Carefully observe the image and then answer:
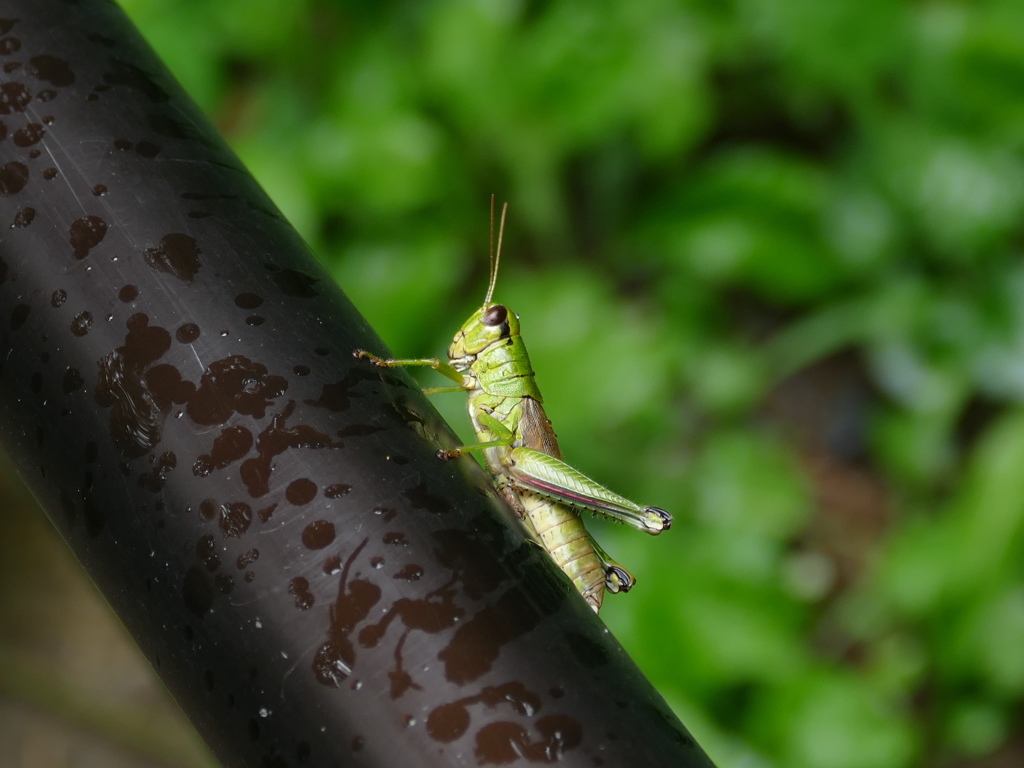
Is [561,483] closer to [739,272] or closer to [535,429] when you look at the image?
[535,429]

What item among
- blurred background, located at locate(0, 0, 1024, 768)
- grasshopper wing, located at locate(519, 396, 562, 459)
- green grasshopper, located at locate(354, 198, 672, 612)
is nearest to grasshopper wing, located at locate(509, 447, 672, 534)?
green grasshopper, located at locate(354, 198, 672, 612)

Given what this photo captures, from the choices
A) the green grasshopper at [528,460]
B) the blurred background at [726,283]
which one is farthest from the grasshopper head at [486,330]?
the blurred background at [726,283]

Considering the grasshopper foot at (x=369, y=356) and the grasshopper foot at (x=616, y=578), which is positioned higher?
the grasshopper foot at (x=616, y=578)

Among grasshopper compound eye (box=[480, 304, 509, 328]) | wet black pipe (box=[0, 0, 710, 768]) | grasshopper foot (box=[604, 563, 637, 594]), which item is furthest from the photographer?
grasshopper compound eye (box=[480, 304, 509, 328])

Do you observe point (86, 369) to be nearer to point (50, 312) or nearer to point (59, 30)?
point (50, 312)

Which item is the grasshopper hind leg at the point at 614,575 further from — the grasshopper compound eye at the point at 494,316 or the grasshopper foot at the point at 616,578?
the grasshopper compound eye at the point at 494,316

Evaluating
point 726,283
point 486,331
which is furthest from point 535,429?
point 726,283

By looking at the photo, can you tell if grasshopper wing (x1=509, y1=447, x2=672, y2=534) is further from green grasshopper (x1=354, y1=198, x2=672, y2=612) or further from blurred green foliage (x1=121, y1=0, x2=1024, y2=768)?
blurred green foliage (x1=121, y1=0, x2=1024, y2=768)

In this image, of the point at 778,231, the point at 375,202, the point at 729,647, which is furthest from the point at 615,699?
the point at 778,231

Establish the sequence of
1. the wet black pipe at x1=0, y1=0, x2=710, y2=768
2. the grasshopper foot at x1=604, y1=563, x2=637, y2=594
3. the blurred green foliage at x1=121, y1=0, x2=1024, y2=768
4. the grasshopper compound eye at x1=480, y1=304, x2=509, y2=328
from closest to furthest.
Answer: the wet black pipe at x1=0, y1=0, x2=710, y2=768
the grasshopper foot at x1=604, y1=563, x2=637, y2=594
the grasshopper compound eye at x1=480, y1=304, x2=509, y2=328
the blurred green foliage at x1=121, y1=0, x2=1024, y2=768
